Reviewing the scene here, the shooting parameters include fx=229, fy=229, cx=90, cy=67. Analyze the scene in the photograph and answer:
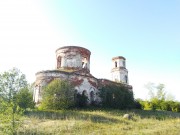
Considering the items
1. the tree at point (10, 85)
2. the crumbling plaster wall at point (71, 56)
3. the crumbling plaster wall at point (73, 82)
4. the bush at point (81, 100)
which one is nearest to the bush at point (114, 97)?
the crumbling plaster wall at point (73, 82)

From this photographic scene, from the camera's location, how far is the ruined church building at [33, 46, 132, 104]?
2627cm

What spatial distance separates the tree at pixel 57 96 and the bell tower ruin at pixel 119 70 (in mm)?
15620

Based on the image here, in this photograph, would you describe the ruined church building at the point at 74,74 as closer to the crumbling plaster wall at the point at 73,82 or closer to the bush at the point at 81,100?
the crumbling plaster wall at the point at 73,82

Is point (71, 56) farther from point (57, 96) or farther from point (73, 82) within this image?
point (57, 96)

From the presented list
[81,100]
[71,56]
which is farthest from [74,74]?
[71,56]

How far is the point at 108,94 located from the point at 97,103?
176 cm

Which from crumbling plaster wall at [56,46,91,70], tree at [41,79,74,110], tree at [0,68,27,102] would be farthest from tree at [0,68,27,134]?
crumbling plaster wall at [56,46,91,70]

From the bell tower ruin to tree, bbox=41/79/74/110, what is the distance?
15.6m

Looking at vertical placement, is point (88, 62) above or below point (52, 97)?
above

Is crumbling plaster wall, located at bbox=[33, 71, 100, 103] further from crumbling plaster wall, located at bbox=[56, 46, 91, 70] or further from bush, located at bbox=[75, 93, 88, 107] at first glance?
crumbling plaster wall, located at bbox=[56, 46, 91, 70]

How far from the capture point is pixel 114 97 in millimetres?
28422

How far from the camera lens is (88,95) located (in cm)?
2794

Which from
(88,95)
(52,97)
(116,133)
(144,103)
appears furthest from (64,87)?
(144,103)

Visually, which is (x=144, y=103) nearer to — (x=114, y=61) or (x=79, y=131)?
(x=114, y=61)
